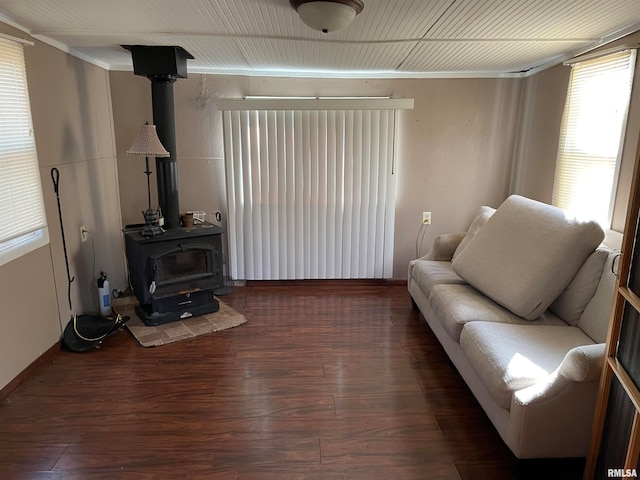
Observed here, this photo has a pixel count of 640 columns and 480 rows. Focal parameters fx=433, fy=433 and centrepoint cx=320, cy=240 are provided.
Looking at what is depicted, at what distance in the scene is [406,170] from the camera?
4.07m

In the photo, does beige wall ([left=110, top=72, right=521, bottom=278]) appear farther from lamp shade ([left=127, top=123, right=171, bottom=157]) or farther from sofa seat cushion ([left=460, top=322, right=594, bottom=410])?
sofa seat cushion ([left=460, top=322, right=594, bottom=410])

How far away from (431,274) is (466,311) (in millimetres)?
694

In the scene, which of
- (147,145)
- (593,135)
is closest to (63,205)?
(147,145)

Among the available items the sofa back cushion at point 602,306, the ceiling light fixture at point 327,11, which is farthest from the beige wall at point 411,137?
the sofa back cushion at point 602,306

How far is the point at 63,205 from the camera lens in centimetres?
297

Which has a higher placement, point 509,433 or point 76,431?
point 509,433

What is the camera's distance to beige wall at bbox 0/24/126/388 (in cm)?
249

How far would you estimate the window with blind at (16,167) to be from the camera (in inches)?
92.3

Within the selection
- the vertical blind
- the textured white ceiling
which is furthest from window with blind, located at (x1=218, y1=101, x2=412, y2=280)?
the textured white ceiling

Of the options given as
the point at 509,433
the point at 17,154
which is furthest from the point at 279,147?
the point at 509,433

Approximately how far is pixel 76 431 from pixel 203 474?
2.46ft

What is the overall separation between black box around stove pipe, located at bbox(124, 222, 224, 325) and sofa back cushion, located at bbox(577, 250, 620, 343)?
251 cm

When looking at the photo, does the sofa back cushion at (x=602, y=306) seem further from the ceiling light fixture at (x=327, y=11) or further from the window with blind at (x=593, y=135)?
the ceiling light fixture at (x=327, y=11)

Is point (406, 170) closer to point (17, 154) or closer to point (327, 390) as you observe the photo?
point (327, 390)
